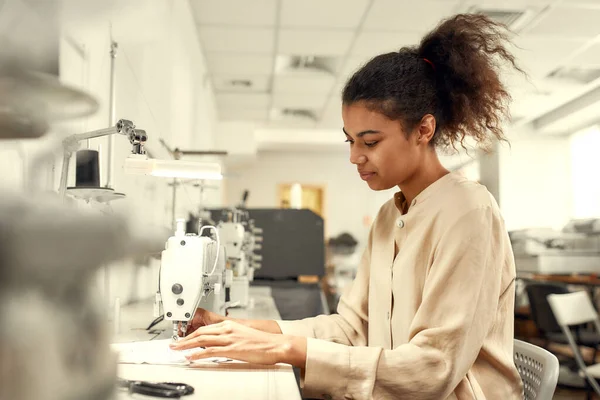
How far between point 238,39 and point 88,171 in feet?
11.1

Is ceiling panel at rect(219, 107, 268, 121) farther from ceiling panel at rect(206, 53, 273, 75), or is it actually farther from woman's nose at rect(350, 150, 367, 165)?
woman's nose at rect(350, 150, 367, 165)

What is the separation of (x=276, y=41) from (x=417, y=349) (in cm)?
379

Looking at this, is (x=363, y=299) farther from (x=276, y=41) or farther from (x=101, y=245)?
(x=276, y=41)

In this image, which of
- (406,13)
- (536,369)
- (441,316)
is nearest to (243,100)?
(406,13)

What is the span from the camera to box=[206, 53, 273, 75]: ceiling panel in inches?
188

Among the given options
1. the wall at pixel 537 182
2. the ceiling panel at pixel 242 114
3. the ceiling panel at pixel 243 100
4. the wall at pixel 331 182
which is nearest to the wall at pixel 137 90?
the ceiling panel at pixel 243 100

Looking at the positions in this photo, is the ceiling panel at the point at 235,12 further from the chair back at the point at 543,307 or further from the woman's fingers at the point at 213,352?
the woman's fingers at the point at 213,352

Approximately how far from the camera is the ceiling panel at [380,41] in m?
4.27

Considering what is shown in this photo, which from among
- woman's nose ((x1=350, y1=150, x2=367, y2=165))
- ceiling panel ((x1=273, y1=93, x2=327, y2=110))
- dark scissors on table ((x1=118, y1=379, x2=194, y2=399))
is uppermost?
ceiling panel ((x1=273, y1=93, x2=327, y2=110))

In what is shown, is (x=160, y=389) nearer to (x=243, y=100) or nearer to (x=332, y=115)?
(x=243, y=100)

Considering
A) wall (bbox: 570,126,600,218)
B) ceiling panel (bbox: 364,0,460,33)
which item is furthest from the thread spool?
wall (bbox: 570,126,600,218)

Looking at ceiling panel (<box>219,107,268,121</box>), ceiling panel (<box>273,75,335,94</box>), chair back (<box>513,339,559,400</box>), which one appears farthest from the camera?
ceiling panel (<box>219,107,268,121</box>)

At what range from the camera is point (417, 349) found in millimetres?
976

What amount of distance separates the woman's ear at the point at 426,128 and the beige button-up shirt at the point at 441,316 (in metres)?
0.10
